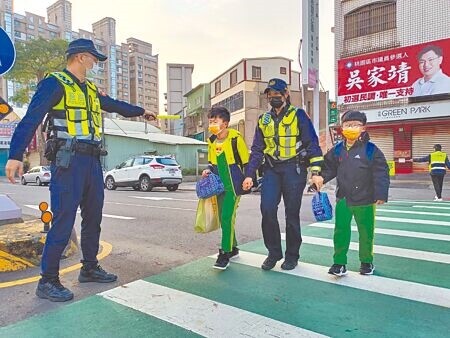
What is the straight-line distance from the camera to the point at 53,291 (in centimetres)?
338

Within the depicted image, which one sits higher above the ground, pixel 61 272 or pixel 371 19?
pixel 371 19

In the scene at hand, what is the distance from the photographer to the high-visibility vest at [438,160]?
11.9 m

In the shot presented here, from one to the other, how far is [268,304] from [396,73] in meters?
21.6

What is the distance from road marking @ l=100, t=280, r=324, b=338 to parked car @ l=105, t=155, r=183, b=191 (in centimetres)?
1388

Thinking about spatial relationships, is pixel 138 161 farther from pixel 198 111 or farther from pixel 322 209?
pixel 198 111

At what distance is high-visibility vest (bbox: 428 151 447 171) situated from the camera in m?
11.9

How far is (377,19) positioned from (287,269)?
22.5 meters

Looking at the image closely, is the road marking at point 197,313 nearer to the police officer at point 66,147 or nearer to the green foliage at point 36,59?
the police officer at point 66,147

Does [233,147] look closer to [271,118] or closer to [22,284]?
[271,118]

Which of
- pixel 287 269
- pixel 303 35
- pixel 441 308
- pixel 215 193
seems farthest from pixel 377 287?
pixel 303 35

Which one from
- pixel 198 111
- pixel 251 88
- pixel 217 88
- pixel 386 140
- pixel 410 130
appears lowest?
pixel 386 140

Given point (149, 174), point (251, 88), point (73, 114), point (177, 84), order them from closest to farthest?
point (73, 114) < point (149, 174) < point (251, 88) < point (177, 84)

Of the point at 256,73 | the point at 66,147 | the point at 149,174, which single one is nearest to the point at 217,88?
the point at 256,73

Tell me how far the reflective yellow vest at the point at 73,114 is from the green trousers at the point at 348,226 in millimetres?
2391
